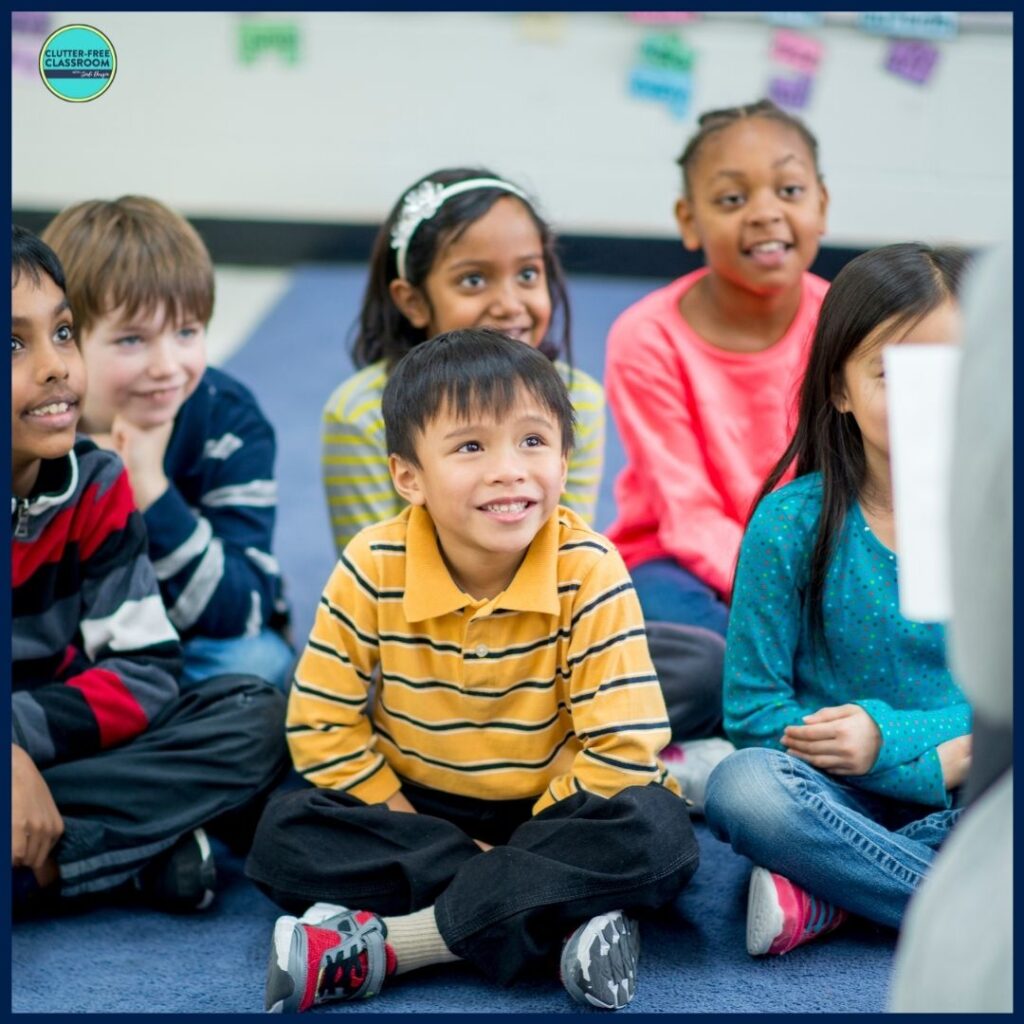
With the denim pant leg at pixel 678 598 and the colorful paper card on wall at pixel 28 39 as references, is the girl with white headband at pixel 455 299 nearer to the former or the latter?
the denim pant leg at pixel 678 598

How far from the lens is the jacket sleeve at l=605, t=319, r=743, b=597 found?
65.6 inches

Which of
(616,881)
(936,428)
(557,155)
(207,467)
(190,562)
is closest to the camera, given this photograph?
(936,428)

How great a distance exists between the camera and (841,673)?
4.31ft

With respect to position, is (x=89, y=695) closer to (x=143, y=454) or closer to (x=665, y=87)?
(x=143, y=454)

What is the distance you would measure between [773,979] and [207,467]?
82 cm

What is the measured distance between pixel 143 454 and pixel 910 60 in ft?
7.32

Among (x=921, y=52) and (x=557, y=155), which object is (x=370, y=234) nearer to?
(x=557, y=155)

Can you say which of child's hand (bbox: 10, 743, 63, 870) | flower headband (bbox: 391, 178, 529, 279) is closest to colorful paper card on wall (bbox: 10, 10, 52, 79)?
flower headband (bbox: 391, 178, 529, 279)

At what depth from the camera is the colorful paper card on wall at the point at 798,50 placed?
10.6 feet

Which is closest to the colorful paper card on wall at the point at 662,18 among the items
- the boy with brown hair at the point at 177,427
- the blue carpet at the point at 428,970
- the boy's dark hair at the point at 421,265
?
the boy's dark hair at the point at 421,265

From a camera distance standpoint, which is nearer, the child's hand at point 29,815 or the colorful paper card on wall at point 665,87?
the child's hand at point 29,815

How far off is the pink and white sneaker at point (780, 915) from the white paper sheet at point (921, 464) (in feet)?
1.54

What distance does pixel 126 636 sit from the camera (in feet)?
4.53

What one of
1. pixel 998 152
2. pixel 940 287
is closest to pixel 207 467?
pixel 940 287
